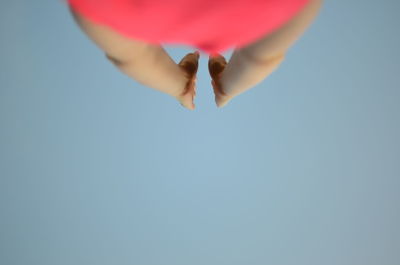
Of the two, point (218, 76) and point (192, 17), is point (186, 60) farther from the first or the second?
point (192, 17)

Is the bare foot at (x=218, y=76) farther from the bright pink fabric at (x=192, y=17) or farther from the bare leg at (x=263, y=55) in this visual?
the bright pink fabric at (x=192, y=17)

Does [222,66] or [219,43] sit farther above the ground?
[222,66]

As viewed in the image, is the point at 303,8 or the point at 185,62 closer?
the point at 303,8

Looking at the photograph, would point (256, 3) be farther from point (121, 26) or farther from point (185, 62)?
point (185, 62)


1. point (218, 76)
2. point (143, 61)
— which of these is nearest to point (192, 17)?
point (143, 61)

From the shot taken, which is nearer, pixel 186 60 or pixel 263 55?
pixel 263 55

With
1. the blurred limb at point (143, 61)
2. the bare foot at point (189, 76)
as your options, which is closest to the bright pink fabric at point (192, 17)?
the blurred limb at point (143, 61)

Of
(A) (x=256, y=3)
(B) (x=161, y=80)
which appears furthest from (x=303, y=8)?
(B) (x=161, y=80)
